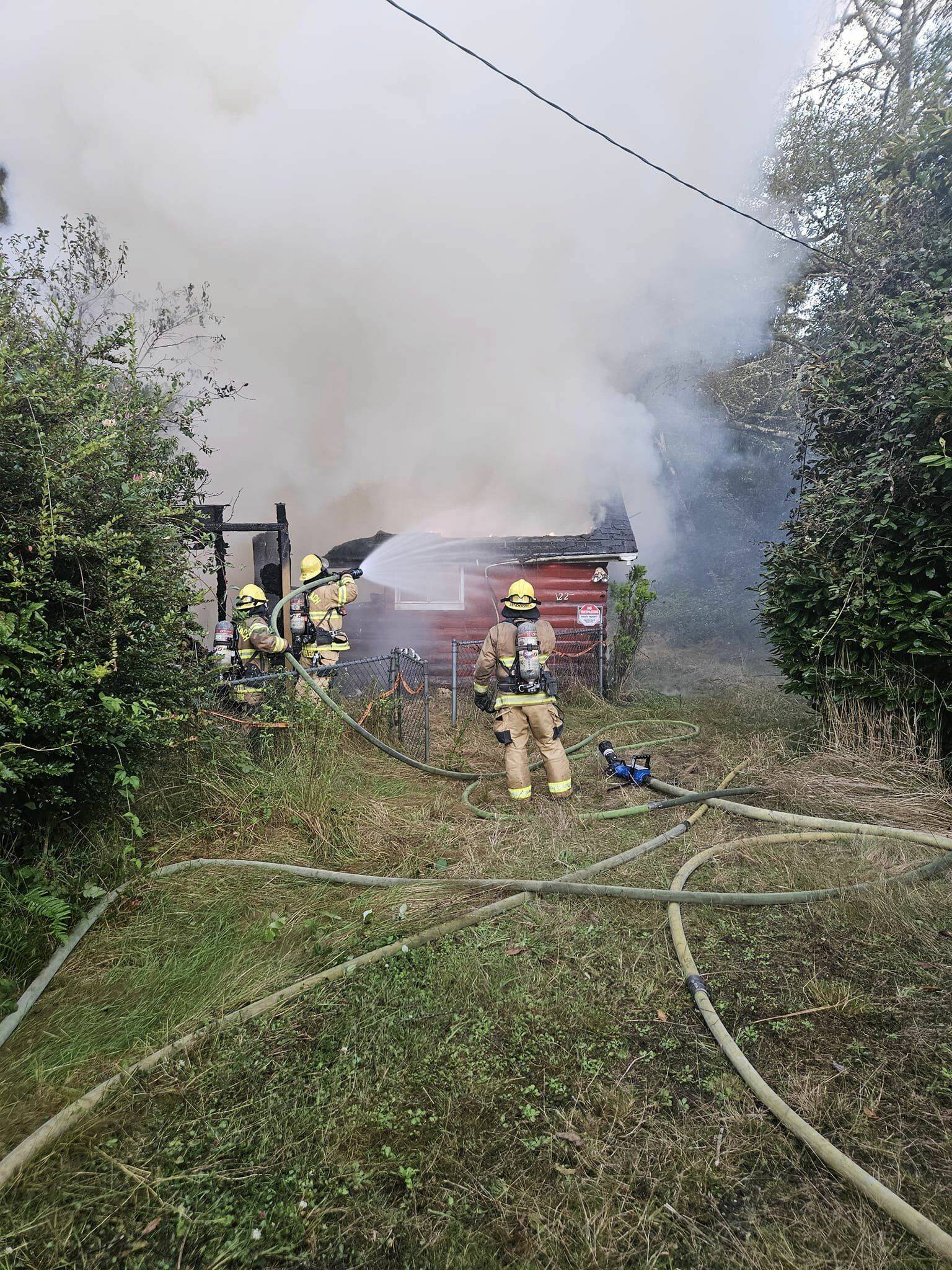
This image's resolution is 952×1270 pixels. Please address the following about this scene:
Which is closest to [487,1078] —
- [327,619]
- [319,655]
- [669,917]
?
[669,917]

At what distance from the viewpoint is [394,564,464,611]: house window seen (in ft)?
40.3

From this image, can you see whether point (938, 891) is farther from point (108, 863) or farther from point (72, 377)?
point (72, 377)

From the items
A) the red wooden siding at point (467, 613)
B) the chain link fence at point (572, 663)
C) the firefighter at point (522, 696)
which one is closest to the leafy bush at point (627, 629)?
the chain link fence at point (572, 663)

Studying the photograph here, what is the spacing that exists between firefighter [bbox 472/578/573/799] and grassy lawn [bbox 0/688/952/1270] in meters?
1.68

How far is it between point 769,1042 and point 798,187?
65.7 feet

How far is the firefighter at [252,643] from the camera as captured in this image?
4.99m

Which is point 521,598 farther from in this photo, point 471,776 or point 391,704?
point 391,704

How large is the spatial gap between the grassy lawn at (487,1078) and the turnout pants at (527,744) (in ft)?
5.39

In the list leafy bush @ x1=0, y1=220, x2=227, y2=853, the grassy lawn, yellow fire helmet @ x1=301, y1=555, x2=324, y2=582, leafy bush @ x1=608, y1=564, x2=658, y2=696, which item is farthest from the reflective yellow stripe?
leafy bush @ x1=608, y1=564, x2=658, y2=696

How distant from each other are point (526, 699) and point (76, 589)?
3.62 metres

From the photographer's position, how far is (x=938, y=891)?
10.3ft

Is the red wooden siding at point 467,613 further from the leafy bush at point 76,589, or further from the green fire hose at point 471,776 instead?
the leafy bush at point 76,589

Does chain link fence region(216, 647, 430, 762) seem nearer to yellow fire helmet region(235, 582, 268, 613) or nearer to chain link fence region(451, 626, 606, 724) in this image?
yellow fire helmet region(235, 582, 268, 613)

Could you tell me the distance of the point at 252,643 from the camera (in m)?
5.38
